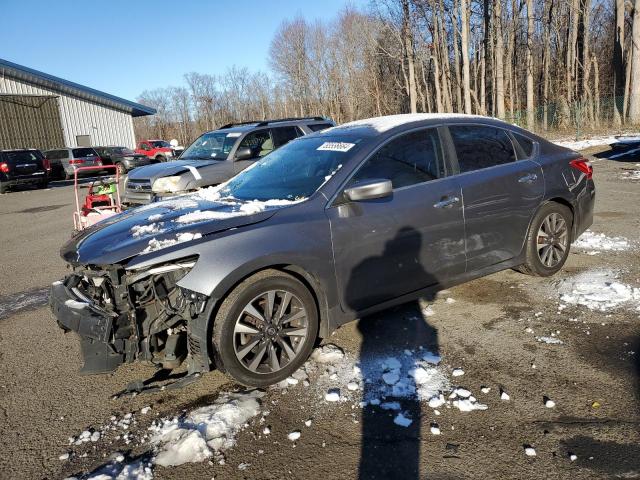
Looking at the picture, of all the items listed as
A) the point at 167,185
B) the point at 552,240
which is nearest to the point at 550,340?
the point at 552,240

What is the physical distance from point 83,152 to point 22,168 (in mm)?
5152

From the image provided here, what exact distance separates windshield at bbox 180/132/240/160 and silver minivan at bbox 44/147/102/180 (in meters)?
15.7

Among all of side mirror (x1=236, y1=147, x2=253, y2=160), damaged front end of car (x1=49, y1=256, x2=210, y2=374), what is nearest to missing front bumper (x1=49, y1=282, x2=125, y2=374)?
damaged front end of car (x1=49, y1=256, x2=210, y2=374)

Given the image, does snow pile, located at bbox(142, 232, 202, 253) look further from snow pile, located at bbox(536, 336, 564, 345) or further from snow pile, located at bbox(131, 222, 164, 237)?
snow pile, located at bbox(536, 336, 564, 345)

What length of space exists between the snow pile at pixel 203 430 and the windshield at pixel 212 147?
272 inches

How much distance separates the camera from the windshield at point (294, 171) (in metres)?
3.78

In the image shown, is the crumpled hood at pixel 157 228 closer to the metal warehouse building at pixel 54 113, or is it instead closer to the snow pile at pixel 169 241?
the snow pile at pixel 169 241

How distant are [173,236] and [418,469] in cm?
202

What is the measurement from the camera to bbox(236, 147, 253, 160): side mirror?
898 centimetres

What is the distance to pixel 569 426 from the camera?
8.77 feet

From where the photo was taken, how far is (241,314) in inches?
123

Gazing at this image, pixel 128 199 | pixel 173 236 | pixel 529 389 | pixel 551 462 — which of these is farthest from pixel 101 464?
pixel 128 199

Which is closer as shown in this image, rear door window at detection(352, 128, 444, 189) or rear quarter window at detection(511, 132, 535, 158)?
rear door window at detection(352, 128, 444, 189)

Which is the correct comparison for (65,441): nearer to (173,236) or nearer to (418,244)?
(173,236)
